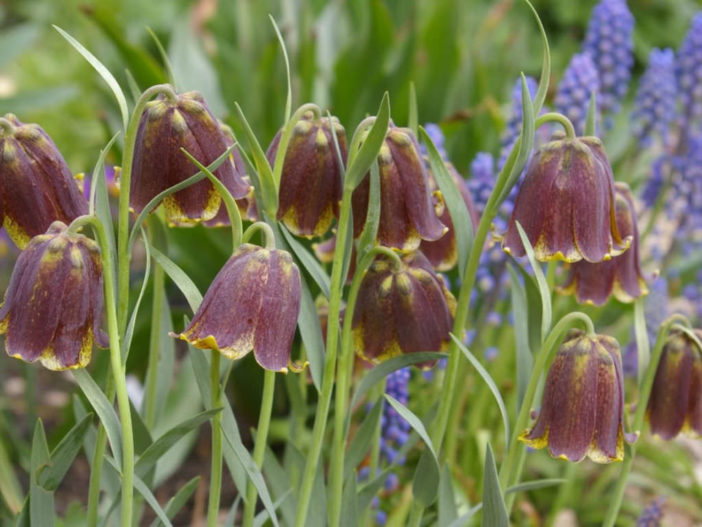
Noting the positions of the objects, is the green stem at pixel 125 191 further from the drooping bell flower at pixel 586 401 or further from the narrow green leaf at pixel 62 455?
the drooping bell flower at pixel 586 401

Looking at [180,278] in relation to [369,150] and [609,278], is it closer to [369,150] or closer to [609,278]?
[369,150]

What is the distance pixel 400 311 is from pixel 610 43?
1245mm

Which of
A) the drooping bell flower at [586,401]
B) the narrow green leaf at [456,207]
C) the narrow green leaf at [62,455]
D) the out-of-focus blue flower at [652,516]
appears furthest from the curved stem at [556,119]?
the out-of-focus blue flower at [652,516]

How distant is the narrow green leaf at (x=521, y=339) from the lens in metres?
1.26

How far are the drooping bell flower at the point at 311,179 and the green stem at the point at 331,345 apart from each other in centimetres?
5

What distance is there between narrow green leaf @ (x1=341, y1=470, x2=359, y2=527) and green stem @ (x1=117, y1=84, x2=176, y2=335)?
1.16ft

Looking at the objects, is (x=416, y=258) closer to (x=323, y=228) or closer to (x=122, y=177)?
(x=323, y=228)

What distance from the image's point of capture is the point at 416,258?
1.21m

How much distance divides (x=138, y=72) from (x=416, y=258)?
57.8 inches

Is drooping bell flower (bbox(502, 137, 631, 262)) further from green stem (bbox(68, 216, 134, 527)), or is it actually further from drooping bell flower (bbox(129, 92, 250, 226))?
green stem (bbox(68, 216, 134, 527))

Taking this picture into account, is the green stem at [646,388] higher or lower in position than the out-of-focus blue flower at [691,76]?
lower

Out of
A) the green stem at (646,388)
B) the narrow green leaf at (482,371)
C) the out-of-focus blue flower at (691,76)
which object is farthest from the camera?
the out-of-focus blue flower at (691,76)

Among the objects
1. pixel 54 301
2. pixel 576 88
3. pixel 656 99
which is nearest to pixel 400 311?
pixel 54 301

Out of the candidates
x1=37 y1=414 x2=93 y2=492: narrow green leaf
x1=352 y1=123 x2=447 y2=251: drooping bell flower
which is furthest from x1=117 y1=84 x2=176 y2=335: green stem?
x1=352 y1=123 x2=447 y2=251: drooping bell flower
